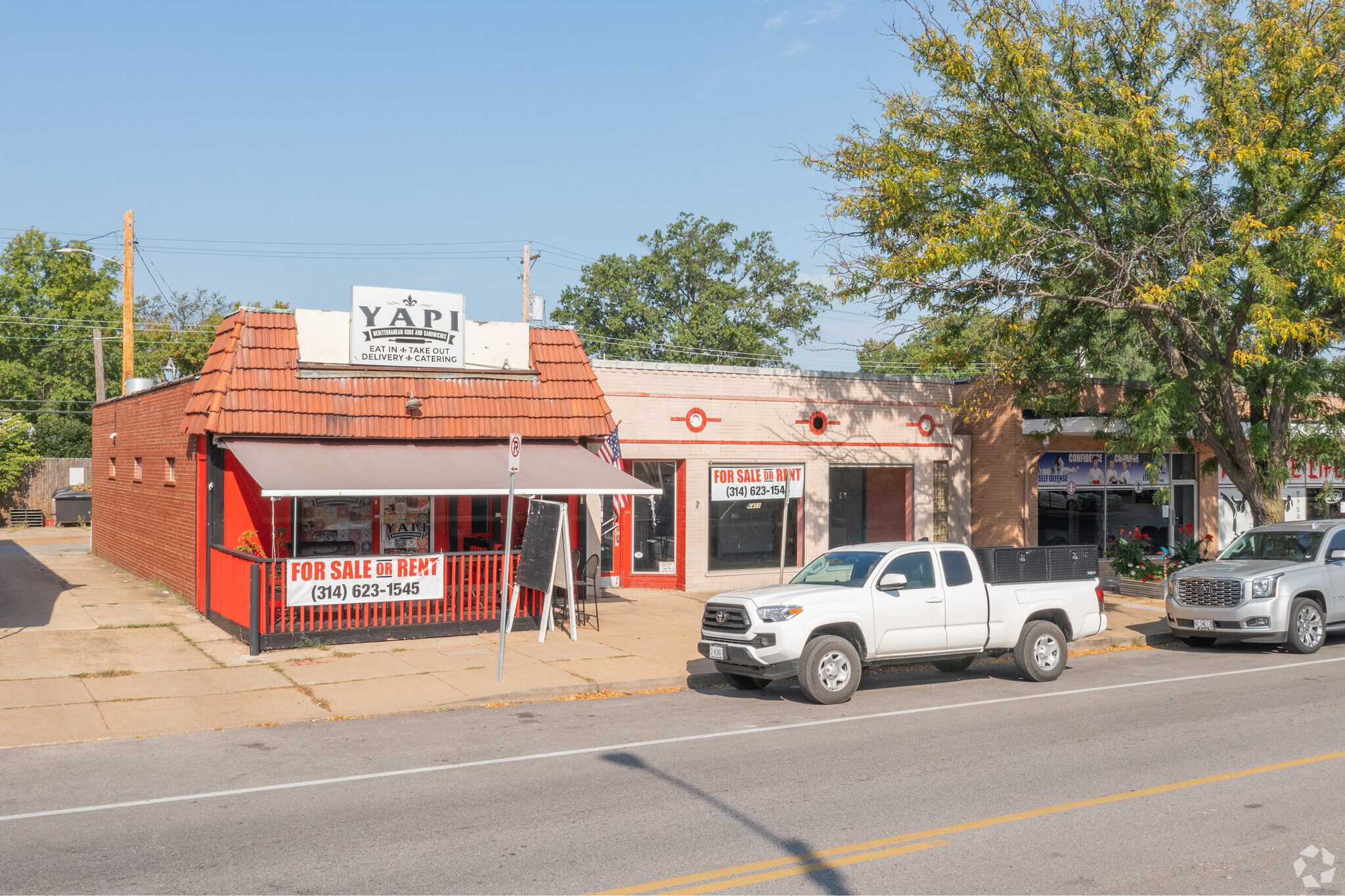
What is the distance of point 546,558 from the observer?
1499 cm

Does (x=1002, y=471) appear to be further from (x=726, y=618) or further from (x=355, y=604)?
(x=355, y=604)

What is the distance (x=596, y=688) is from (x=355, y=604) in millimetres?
4159

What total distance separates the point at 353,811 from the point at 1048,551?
902 centimetres

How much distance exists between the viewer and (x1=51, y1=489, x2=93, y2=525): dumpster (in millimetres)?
38812

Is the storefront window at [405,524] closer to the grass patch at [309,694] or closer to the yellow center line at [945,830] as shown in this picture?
the grass patch at [309,694]

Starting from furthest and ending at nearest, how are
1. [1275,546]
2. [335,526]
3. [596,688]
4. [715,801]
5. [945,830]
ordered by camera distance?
1. [335,526]
2. [1275,546]
3. [596,688]
4. [715,801]
5. [945,830]

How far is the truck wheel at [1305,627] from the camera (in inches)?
600

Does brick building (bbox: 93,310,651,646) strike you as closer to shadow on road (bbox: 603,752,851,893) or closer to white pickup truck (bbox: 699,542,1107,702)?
white pickup truck (bbox: 699,542,1107,702)

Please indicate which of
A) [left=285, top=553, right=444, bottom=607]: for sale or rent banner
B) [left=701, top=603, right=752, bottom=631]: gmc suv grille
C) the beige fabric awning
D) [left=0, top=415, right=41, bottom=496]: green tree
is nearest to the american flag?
the beige fabric awning

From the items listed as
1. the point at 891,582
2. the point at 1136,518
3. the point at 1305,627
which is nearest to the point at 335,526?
the point at 891,582

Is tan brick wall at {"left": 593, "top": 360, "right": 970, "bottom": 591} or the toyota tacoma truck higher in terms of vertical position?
tan brick wall at {"left": 593, "top": 360, "right": 970, "bottom": 591}

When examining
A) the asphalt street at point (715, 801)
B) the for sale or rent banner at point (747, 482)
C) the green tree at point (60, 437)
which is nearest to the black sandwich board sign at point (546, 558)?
the asphalt street at point (715, 801)

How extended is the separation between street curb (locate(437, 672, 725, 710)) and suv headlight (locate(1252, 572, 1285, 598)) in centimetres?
776

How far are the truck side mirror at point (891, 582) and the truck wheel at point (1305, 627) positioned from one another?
22.5 ft
